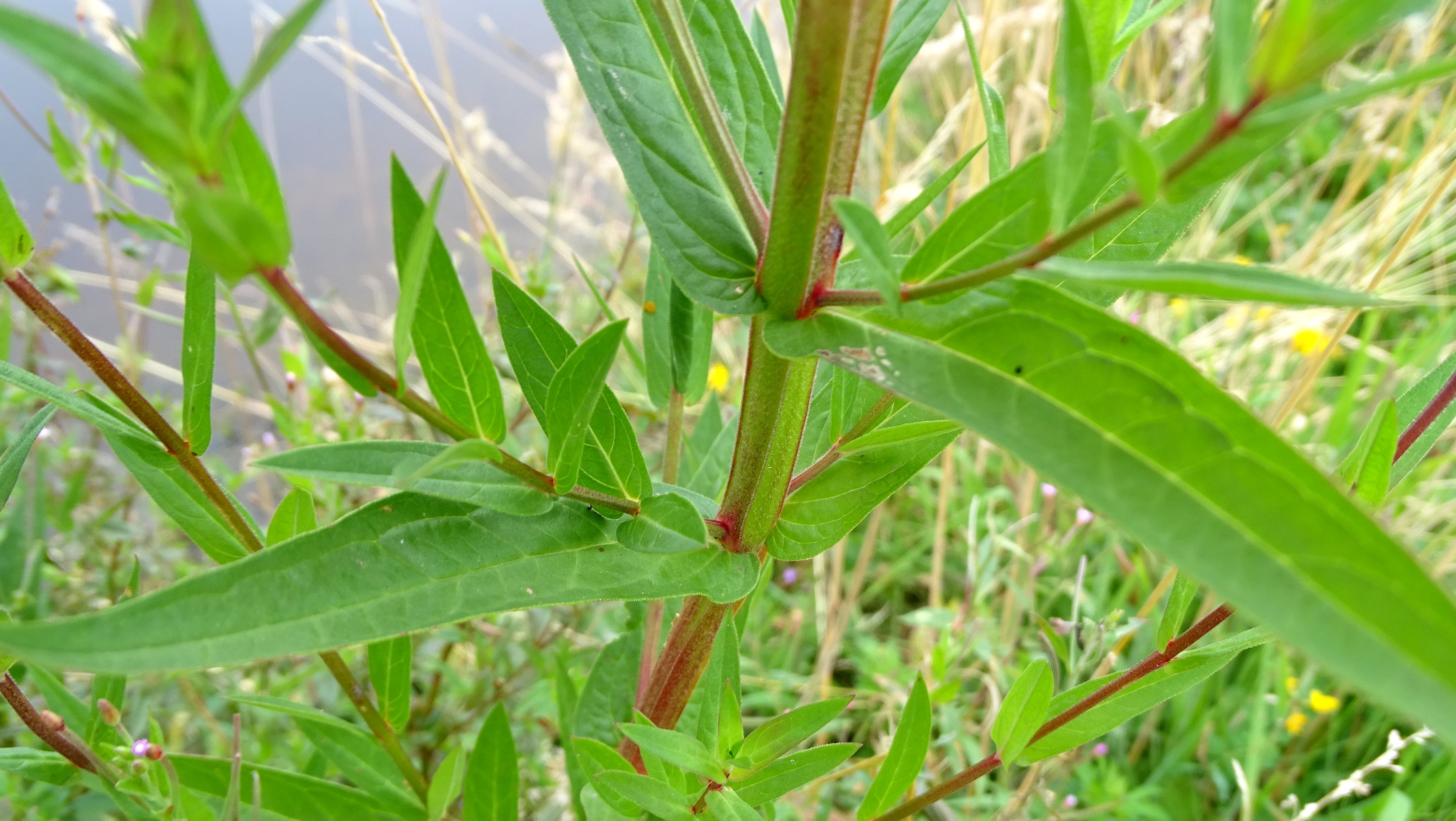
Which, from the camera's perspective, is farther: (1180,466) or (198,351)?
(198,351)

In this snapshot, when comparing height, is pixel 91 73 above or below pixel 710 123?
below

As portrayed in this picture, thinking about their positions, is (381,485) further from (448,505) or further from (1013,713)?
(1013,713)

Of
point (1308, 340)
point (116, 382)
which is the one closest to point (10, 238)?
point (116, 382)

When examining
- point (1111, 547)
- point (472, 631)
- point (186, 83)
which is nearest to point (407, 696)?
point (472, 631)

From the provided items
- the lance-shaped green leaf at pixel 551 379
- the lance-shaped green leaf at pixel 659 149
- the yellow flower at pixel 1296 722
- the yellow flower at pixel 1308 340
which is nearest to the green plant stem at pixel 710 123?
the lance-shaped green leaf at pixel 659 149

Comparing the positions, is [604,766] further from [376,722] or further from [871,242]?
[871,242]

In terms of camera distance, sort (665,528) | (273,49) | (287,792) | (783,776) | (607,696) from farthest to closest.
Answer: (607,696) → (287,792) → (783,776) → (665,528) → (273,49)

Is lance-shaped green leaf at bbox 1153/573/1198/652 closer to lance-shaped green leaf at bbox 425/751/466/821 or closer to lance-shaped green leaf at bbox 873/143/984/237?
lance-shaped green leaf at bbox 873/143/984/237
